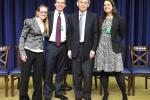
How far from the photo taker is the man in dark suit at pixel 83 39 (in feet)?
16.0

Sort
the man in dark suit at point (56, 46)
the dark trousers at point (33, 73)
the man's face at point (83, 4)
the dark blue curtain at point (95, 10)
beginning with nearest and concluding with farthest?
the man's face at point (83, 4)
the dark trousers at point (33, 73)
the man in dark suit at point (56, 46)
the dark blue curtain at point (95, 10)

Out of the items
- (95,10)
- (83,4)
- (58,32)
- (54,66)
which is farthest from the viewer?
(95,10)

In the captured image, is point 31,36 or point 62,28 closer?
point 31,36

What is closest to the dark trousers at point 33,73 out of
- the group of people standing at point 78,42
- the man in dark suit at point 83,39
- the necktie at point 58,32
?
the group of people standing at point 78,42

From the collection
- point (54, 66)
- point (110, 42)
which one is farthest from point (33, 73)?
point (110, 42)

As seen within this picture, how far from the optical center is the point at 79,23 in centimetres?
490

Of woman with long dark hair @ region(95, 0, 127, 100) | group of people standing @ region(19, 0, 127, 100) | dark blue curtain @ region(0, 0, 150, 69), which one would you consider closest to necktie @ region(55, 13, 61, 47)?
group of people standing @ region(19, 0, 127, 100)

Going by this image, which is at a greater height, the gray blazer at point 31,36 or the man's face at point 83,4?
the man's face at point 83,4

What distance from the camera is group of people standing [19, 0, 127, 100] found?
Answer: 15.9ft

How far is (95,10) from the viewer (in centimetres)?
689

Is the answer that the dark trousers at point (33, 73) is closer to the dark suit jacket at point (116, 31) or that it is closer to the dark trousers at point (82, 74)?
the dark trousers at point (82, 74)

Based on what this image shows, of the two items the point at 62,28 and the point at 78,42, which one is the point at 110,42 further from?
the point at 62,28

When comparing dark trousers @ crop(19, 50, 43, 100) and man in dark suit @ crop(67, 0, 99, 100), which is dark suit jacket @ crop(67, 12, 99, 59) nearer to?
man in dark suit @ crop(67, 0, 99, 100)

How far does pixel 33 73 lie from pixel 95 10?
2.38 m
